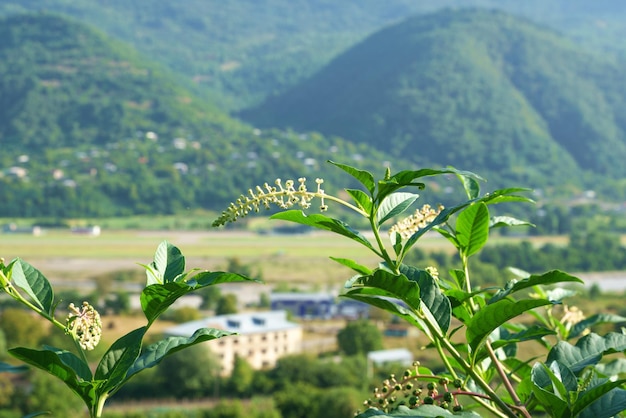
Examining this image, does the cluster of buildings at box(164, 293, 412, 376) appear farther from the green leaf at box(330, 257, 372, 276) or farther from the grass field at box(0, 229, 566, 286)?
the green leaf at box(330, 257, 372, 276)

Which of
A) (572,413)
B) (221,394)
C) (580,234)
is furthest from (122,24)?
(572,413)

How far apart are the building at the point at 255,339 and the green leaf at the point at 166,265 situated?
21.1 m

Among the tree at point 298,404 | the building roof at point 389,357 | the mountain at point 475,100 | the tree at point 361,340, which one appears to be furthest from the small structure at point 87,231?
the tree at point 298,404

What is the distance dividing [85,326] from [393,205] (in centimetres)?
27

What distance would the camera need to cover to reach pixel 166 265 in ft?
2.51

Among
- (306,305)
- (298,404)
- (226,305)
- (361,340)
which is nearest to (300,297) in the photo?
(306,305)

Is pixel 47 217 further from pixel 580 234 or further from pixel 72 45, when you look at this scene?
pixel 580 234

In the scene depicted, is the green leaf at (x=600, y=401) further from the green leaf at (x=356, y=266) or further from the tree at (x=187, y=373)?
the tree at (x=187, y=373)

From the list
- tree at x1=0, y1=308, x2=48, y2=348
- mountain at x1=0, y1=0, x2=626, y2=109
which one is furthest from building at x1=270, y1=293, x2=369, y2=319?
mountain at x1=0, y1=0, x2=626, y2=109

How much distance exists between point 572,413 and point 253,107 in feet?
199

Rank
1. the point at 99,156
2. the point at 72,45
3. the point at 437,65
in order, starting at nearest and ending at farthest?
1. the point at 99,156
2. the point at 437,65
3. the point at 72,45

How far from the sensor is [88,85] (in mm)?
52875

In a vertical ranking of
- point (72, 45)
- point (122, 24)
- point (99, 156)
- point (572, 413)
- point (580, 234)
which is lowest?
point (572, 413)

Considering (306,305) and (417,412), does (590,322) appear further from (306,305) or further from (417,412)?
(306,305)
